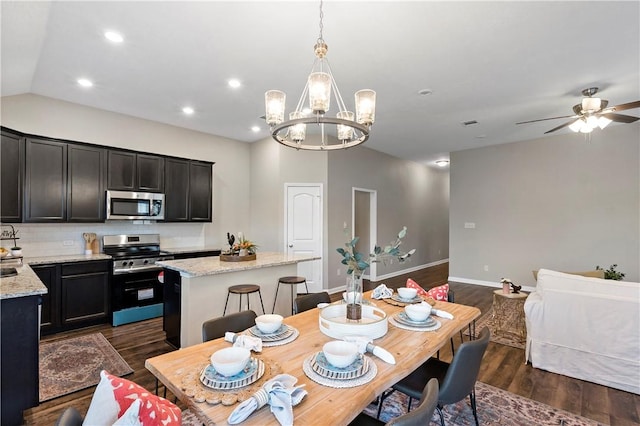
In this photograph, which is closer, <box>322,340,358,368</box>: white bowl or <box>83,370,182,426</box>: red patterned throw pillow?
<box>83,370,182,426</box>: red patterned throw pillow

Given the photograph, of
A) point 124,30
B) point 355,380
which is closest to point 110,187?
point 124,30

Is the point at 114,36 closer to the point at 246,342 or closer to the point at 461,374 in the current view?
the point at 246,342

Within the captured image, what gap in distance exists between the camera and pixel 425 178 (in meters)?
9.09

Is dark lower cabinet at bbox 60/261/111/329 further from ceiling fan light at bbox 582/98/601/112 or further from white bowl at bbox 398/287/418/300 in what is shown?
ceiling fan light at bbox 582/98/601/112

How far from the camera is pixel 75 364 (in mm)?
3004

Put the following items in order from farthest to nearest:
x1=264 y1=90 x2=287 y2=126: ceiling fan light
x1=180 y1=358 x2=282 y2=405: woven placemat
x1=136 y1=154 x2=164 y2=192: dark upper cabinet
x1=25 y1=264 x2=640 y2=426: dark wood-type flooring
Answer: x1=136 y1=154 x2=164 y2=192: dark upper cabinet → x1=25 y1=264 x2=640 y2=426: dark wood-type flooring → x1=264 y1=90 x2=287 y2=126: ceiling fan light → x1=180 y1=358 x2=282 y2=405: woven placemat

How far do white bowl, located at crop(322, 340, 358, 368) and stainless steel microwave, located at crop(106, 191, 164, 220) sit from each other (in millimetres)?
4135

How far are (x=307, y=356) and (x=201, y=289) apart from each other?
2.02 metres

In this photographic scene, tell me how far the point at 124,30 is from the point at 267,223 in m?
3.90

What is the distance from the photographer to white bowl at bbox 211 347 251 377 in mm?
1249

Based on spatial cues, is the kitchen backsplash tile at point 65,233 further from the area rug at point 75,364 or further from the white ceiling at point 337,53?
the white ceiling at point 337,53

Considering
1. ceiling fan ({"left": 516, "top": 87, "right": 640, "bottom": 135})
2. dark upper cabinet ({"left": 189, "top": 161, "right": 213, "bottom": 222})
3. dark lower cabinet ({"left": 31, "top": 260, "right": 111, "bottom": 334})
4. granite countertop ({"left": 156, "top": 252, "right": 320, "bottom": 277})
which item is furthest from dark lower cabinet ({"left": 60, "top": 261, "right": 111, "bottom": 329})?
ceiling fan ({"left": 516, "top": 87, "right": 640, "bottom": 135})

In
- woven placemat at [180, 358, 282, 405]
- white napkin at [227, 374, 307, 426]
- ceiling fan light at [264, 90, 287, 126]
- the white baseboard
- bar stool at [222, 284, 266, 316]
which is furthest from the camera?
the white baseboard

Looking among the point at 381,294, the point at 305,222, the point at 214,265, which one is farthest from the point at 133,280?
the point at 381,294
